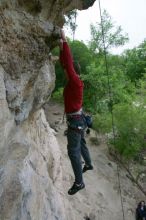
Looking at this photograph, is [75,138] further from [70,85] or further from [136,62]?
[136,62]

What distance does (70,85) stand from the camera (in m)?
7.75

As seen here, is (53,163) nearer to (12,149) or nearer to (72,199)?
(12,149)

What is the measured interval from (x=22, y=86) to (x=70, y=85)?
35.0 inches

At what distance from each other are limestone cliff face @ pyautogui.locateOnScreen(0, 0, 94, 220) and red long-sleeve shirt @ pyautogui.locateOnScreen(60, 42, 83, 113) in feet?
1.48

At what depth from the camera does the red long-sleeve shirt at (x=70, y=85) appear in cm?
730

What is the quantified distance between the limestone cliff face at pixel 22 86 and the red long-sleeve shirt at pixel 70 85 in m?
0.45

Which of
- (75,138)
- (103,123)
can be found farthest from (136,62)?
(75,138)

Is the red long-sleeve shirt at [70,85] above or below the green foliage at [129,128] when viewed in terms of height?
above

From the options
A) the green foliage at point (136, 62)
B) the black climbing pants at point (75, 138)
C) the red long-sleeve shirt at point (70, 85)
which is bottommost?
the green foliage at point (136, 62)

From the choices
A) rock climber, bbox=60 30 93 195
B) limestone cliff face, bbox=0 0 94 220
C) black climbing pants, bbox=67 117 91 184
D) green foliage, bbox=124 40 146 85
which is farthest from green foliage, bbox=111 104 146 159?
green foliage, bbox=124 40 146 85

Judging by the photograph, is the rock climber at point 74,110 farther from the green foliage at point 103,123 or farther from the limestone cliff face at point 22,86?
the green foliage at point 103,123

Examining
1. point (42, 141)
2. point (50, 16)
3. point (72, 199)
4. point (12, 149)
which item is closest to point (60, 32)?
point (50, 16)

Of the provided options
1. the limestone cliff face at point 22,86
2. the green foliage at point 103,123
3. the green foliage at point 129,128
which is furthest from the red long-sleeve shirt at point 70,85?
the green foliage at point 103,123

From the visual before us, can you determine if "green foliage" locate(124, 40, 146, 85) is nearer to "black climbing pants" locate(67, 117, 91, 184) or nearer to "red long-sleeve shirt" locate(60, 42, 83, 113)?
"black climbing pants" locate(67, 117, 91, 184)
